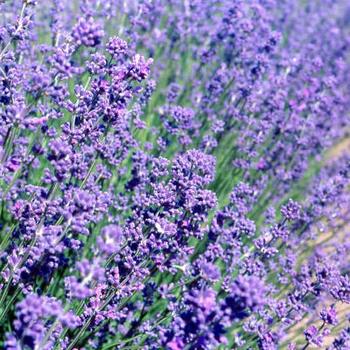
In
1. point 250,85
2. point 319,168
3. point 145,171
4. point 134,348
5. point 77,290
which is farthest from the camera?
point 319,168

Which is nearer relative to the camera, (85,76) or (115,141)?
(115,141)

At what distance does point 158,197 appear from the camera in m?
2.98

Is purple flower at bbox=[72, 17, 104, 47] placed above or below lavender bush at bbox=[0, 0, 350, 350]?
above

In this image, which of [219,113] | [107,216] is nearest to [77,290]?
[107,216]

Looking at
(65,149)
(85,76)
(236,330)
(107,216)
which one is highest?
(65,149)

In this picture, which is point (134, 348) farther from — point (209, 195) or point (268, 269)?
point (268, 269)

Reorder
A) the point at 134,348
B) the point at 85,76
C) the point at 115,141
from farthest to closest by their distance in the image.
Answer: the point at 85,76 → the point at 115,141 → the point at 134,348

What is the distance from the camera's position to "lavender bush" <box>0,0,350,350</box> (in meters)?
2.58

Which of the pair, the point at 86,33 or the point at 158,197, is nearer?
the point at 86,33

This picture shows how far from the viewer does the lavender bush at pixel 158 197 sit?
102 inches

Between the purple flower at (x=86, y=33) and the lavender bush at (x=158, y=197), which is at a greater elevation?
the purple flower at (x=86, y=33)

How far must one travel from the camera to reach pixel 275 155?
5.80 meters

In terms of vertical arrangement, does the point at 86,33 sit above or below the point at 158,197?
above

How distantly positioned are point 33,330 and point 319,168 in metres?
5.37
